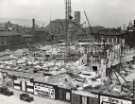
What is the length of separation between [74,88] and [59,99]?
2.77m

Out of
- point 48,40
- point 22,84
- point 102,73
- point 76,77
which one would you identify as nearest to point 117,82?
point 102,73

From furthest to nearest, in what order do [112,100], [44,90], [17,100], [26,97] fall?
[44,90], [17,100], [26,97], [112,100]

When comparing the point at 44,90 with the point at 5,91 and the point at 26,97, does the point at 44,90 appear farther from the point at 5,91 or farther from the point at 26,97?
the point at 5,91

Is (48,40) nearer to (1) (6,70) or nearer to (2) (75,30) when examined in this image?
(2) (75,30)

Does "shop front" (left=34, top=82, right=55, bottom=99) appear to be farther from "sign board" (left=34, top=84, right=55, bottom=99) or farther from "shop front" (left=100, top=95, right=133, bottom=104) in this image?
"shop front" (left=100, top=95, right=133, bottom=104)

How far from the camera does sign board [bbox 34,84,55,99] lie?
843 inches

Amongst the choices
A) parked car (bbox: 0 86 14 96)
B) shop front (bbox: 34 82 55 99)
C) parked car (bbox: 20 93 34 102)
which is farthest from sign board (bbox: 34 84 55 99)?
parked car (bbox: 0 86 14 96)

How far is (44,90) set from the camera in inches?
860

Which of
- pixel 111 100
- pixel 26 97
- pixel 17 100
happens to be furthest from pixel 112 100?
pixel 17 100

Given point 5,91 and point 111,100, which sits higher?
point 111,100

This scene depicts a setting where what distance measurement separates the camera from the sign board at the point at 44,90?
70.3ft

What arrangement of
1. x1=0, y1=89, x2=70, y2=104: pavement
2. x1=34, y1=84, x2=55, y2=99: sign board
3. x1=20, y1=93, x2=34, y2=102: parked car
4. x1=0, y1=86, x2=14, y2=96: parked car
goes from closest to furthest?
x1=0, y1=89, x2=70, y2=104: pavement
x1=20, y1=93, x2=34, y2=102: parked car
x1=34, y1=84, x2=55, y2=99: sign board
x1=0, y1=86, x2=14, y2=96: parked car

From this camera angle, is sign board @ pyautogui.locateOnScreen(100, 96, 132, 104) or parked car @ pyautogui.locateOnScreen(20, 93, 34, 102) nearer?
sign board @ pyautogui.locateOnScreen(100, 96, 132, 104)

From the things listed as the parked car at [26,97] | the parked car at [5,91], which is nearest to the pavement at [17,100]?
the parked car at [26,97]
